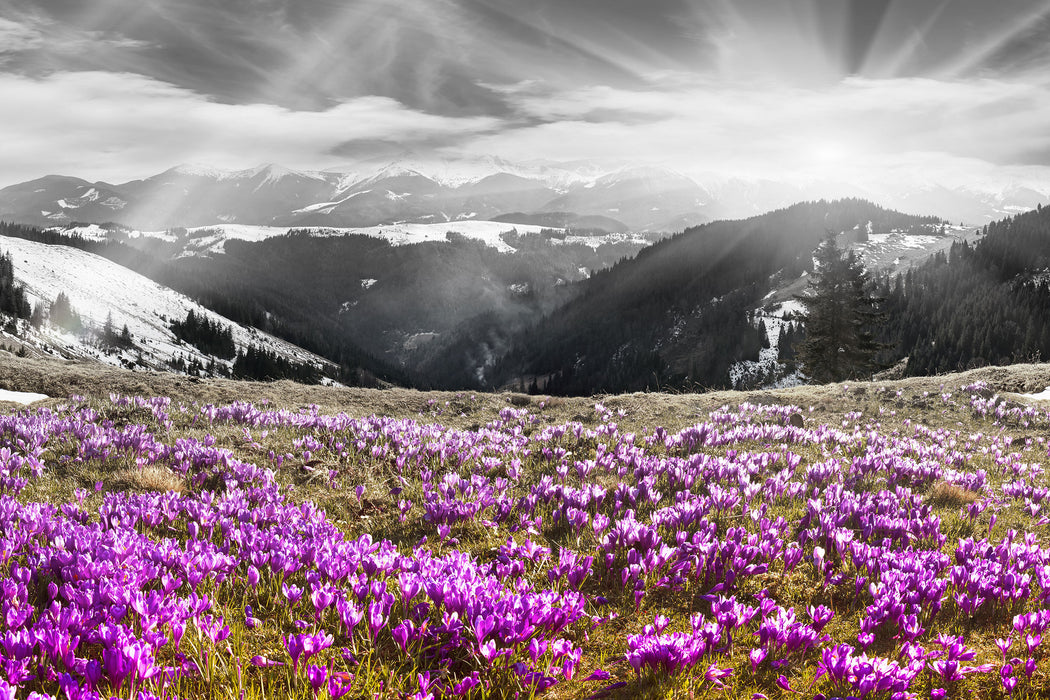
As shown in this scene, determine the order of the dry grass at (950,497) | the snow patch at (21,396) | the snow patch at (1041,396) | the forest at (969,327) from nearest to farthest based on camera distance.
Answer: the dry grass at (950,497), the snow patch at (21,396), the snow patch at (1041,396), the forest at (969,327)

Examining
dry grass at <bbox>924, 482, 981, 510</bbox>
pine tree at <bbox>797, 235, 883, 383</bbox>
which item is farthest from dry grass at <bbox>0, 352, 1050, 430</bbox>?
pine tree at <bbox>797, 235, 883, 383</bbox>

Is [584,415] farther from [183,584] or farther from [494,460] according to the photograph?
[183,584]

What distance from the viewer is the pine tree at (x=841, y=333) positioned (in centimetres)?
5825

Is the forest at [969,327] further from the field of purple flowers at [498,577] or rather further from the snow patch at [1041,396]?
the field of purple flowers at [498,577]

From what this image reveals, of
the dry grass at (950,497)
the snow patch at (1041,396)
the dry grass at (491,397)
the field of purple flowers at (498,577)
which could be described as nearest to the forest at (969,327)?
the snow patch at (1041,396)

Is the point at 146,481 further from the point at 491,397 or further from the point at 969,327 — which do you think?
the point at 969,327

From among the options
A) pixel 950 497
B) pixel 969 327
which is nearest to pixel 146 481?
pixel 950 497

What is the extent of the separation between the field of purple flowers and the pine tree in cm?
5321

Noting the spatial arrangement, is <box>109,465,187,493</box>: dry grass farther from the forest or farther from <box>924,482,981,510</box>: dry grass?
the forest

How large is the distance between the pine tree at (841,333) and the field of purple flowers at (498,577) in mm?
53212

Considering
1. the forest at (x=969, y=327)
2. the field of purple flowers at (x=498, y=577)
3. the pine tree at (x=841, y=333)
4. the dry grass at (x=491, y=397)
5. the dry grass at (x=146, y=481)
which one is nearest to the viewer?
the field of purple flowers at (x=498, y=577)

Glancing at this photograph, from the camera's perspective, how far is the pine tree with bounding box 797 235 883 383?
58250 mm

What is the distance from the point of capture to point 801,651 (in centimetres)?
376

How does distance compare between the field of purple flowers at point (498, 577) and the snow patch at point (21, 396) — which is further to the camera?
the snow patch at point (21, 396)
